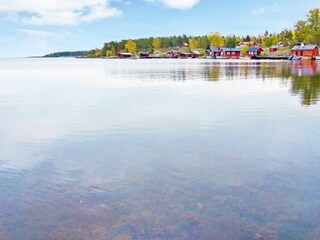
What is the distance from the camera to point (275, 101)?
2605 centimetres

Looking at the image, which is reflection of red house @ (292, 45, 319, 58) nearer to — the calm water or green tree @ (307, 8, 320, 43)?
green tree @ (307, 8, 320, 43)

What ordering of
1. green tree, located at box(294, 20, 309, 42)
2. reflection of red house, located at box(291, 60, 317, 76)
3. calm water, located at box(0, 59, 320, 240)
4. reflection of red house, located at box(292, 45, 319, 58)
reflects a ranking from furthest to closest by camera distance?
green tree, located at box(294, 20, 309, 42)
reflection of red house, located at box(292, 45, 319, 58)
reflection of red house, located at box(291, 60, 317, 76)
calm water, located at box(0, 59, 320, 240)

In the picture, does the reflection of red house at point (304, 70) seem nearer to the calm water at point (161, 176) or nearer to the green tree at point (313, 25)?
the calm water at point (161, 176)

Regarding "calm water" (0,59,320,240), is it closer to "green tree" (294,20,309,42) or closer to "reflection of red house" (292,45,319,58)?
"reflection of red house" (292,45,319,58)

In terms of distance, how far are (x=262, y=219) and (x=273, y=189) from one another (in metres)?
1.85

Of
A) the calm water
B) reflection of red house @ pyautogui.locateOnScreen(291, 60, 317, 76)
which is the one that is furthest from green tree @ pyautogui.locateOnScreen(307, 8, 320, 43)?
the calm water

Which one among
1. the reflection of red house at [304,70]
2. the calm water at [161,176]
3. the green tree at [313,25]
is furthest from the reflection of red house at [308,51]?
the calm water at [161,176]

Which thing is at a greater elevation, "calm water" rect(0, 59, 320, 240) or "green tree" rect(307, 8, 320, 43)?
"green tree" rect(307, 8, 320, 43)

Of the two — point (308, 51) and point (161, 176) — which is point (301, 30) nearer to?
point (308, 51)

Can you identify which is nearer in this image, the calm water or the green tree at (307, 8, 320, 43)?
the calm water

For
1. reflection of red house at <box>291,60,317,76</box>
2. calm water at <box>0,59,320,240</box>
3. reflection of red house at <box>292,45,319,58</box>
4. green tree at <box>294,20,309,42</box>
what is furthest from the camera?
green tree at <box>294,20,309,42</box>

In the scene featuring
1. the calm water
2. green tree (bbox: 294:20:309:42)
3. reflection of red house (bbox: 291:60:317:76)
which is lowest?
reflection of red house (bbox: 291:60:317:76)

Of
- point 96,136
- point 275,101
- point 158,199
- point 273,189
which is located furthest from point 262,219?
point 275,101

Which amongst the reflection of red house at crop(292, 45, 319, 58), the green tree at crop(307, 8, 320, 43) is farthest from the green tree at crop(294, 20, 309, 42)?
the reflection of red house at crop(292, 45, 319, 58)
